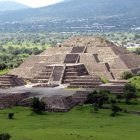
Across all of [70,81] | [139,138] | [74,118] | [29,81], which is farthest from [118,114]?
[29,81]

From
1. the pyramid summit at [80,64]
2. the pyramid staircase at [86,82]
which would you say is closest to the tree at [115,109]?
the pyramid staircase at [86,82]

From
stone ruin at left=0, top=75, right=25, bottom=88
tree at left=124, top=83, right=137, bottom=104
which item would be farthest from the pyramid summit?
tree at left=124, top=83, right=137, bottom=104

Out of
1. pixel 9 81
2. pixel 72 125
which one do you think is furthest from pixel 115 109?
pixel 9 81

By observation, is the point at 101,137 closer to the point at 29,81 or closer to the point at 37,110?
the point at 37,110

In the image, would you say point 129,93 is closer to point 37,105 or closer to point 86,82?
point 37,105

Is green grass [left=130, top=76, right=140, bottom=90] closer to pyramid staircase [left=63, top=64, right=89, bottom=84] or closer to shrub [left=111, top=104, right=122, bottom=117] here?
pyramid staircase [left=63, top=64, right=89, bottom=84]

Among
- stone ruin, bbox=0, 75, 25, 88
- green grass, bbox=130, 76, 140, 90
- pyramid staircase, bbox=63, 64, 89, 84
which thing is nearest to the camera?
green grass, bbox=130, 76, 140, 90

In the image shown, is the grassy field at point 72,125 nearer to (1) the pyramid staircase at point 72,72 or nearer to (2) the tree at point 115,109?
(2) the tree at point 115,109
